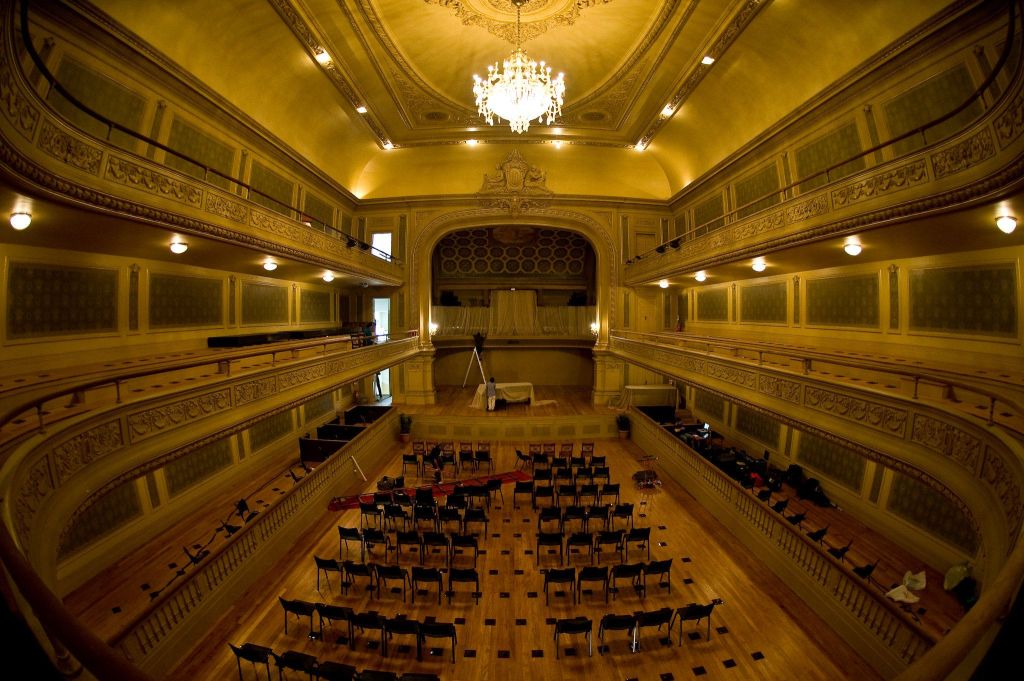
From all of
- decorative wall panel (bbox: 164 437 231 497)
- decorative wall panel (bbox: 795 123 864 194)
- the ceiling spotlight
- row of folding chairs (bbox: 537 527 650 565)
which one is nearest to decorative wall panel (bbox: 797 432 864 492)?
row of folding chairs (bbox: 537 527 650 565)

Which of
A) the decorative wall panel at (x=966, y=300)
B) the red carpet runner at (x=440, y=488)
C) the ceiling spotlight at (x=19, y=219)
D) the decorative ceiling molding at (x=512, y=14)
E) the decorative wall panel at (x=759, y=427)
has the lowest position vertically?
the red carpet runner at (x=440, y=488)

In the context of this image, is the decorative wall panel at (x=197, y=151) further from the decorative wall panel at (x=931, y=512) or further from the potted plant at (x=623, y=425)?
the decorative wall panel at (x=931, y=512)

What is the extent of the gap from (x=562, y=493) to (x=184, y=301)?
936 centimetres

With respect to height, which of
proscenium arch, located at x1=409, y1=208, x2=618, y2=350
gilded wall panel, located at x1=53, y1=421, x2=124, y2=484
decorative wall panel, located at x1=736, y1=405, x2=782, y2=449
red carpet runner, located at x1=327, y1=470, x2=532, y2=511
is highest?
proscenium arch, located at x1=409, y1=208, x2=618, y2=350

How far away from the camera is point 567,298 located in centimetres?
2092

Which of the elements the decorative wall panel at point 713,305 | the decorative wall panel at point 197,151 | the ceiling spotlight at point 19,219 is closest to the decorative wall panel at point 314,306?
the decorative wall panel at point 197,151

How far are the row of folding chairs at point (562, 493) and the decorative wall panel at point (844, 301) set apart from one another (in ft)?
20.3

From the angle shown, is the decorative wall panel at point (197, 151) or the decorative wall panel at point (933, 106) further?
the decorative wall panel at point (197, 151)

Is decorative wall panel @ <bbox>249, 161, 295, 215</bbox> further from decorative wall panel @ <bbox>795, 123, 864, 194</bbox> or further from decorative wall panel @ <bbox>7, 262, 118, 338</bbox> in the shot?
decorative wall panel @ <bbox>795, 123, 864, 194</bbox>

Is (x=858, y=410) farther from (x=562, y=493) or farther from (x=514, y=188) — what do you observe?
(x=514, y=188)

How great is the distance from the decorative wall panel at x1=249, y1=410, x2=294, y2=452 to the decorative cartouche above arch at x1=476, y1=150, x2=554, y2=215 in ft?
33.2

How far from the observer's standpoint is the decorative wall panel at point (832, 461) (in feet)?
30.4

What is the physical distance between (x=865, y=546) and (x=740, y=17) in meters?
10.3

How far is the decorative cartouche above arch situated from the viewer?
16359 mm
